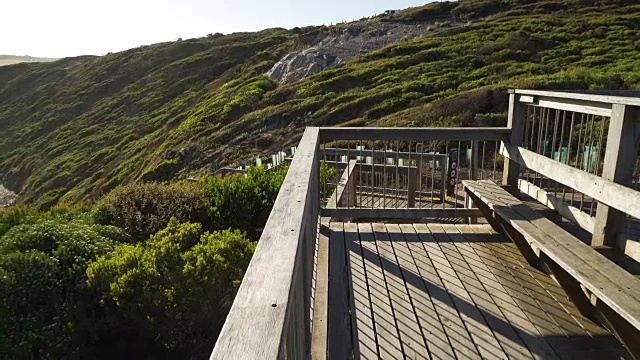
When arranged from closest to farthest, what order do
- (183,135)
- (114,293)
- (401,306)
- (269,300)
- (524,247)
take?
(269,300), (401,306), (524,247), (114,293), (183,135)

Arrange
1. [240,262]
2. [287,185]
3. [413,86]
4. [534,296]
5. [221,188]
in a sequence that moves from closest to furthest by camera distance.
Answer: [287,185] < [534,296] < [240,262] < [221,188] < [413,86]

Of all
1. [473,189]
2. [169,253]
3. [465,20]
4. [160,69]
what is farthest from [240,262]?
[160,69]

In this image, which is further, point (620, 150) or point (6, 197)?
point (6, 197)

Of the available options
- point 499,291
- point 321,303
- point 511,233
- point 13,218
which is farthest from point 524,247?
point 13,218

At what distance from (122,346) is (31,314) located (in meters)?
0.97

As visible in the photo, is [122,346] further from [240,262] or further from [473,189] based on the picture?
[473,189]

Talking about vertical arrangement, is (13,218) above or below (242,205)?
below

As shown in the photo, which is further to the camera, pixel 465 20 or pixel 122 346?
pixel 465 20

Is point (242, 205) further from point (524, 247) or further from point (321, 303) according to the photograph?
point (524, 247)

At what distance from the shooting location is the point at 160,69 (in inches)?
1806

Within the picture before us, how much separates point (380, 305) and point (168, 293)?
2.62 meters

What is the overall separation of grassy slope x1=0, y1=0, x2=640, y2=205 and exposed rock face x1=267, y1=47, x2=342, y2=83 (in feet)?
5.03

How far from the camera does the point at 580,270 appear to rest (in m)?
2.44

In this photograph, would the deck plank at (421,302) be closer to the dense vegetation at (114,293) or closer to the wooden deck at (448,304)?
the wooden deck at (448,304)
